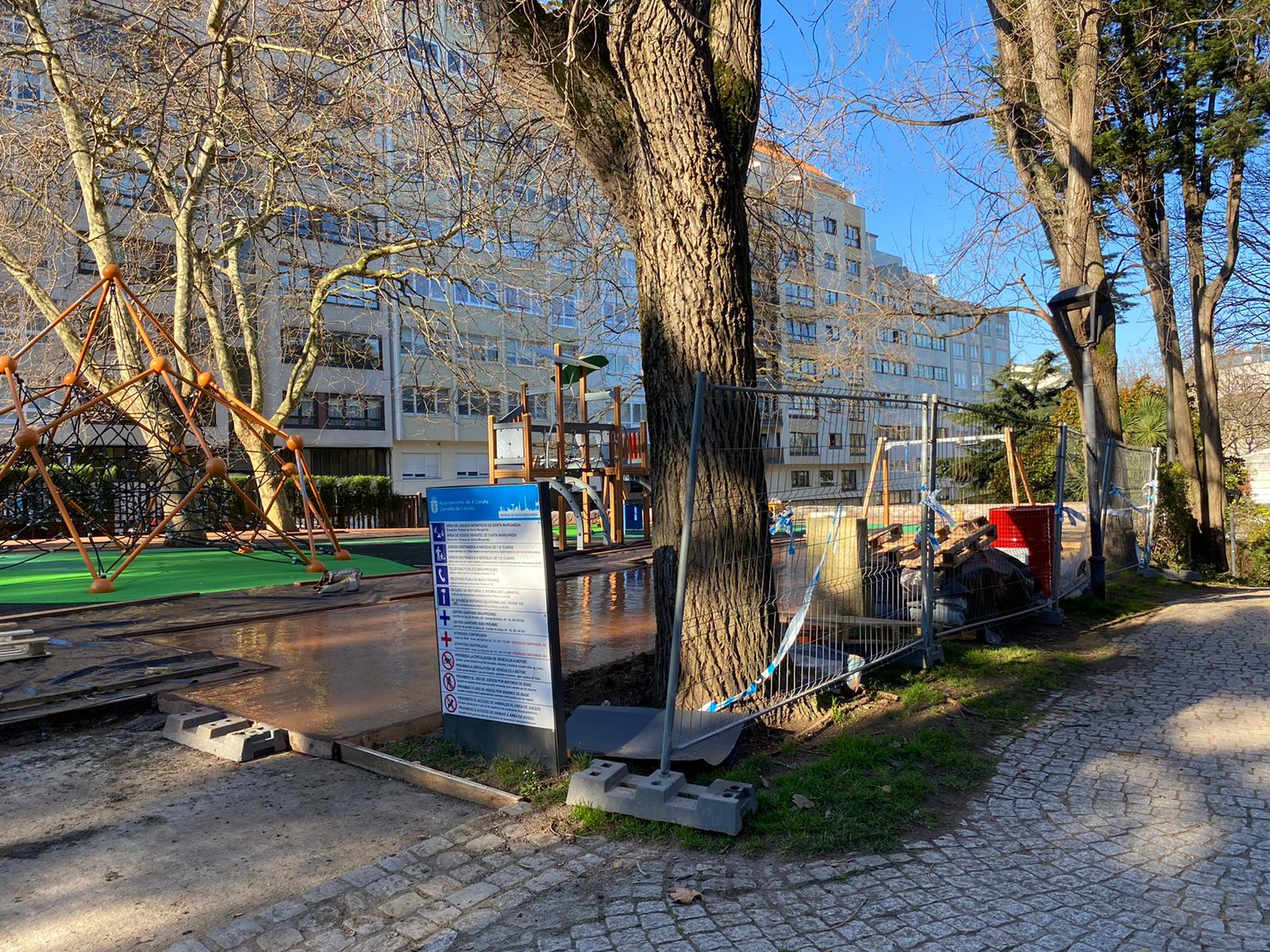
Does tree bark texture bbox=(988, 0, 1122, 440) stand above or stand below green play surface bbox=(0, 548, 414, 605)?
above

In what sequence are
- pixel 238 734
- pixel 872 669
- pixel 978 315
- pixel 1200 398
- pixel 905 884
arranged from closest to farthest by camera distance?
pixel 905 884, pixel 238 734, pixel 872 669, pixel 978 315, pixel 1200 398

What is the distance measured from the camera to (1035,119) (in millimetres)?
13430

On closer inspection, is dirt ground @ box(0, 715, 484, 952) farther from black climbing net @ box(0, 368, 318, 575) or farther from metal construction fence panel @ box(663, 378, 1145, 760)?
black climbing net @ box(0, 368, 318, 575)

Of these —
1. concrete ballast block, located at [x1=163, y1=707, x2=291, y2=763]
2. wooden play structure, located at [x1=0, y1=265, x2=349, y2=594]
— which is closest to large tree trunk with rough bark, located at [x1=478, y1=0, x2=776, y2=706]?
concrete ballast block, located at [x1=163, y1=707, x2=291, y2=763]

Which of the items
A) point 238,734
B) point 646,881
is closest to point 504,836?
point 646,881

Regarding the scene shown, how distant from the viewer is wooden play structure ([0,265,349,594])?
11.0m

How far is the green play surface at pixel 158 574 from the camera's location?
39.6ft

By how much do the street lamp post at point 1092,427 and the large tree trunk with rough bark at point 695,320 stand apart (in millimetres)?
6112

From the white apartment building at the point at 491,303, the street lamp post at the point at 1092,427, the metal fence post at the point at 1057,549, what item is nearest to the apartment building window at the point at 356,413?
the white apartment building at the point at 491,303

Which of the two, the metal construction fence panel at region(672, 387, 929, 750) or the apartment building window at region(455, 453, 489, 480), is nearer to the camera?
the metal construction fence panel at region(672, 387, 929, 750)

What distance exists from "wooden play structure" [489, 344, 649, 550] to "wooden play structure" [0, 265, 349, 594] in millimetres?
3998

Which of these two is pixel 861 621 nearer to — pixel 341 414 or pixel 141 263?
pixel 141 263

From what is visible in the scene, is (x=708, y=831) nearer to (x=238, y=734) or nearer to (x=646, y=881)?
(x=646, y=881)

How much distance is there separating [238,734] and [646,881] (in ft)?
9.68
